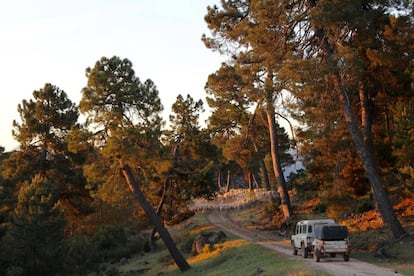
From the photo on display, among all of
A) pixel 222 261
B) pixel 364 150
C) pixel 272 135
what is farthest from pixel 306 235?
pixel 272 135

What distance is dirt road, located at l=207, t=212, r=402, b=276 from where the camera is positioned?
16553 mm

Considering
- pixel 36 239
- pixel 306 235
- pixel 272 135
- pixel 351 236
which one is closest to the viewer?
pixel 306 235

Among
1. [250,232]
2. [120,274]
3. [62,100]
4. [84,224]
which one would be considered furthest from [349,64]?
[84,224]

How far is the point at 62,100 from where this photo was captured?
4481 cm

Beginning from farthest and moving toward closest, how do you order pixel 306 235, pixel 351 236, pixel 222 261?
pixel 351 236 < pixel 222 261 < pixel 306 235

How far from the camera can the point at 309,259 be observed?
840 inches

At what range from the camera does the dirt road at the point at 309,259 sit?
16.6 m

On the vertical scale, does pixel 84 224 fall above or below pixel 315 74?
below

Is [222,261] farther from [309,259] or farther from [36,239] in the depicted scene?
[36,239]

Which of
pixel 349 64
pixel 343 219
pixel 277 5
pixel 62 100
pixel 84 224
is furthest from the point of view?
pixel 84 224

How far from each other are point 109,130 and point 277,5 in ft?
43.6

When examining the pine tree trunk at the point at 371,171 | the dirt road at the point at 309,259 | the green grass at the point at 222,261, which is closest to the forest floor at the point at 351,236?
the dirt road at the point at 309,259

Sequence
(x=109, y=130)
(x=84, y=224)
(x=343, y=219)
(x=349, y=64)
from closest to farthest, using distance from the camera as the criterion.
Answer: (x=349, y=64) → (x=109, y=130) → (x=343, y=219) → (x=84, y=224)

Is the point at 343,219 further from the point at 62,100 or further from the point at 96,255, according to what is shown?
the point at 62,100
